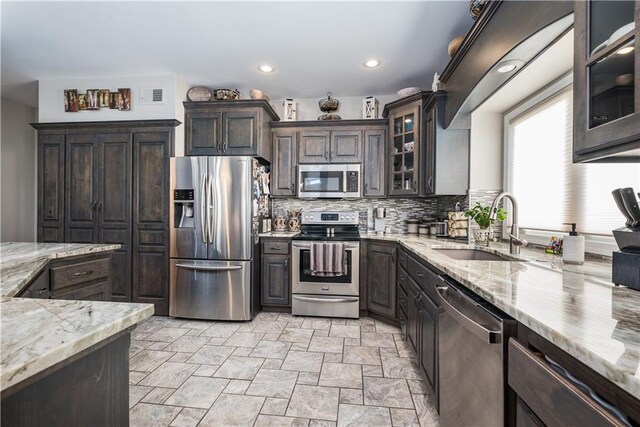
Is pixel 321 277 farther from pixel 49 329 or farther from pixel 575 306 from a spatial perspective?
pixel 49 329

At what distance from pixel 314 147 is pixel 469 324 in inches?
114

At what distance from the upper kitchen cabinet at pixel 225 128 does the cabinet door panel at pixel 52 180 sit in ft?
4.85

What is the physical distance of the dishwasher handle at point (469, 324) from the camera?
872 millimetres

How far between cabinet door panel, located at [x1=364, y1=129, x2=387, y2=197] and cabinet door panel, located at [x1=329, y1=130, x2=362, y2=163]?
0.10 metres

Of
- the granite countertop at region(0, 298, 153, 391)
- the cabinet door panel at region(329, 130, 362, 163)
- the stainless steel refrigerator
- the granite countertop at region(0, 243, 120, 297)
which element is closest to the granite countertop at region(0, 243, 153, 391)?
the granite countertop at region(0, 298, 153, 391)

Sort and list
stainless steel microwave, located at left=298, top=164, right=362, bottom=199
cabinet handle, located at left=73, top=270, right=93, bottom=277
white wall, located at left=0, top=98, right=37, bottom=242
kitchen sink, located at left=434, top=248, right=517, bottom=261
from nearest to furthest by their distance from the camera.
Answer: cabinet handle, located at left=73, top=270, right=93, bottom=277 < kitchen sink, located at left=434, top=248, right=517, bottom=261 < stainless steel microwave, located at left=298, top=164, right=362, bottom=199 < white wall, located at left=0, top=98, right=37, bottom=242

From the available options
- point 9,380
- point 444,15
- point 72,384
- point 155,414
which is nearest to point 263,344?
point 155,414

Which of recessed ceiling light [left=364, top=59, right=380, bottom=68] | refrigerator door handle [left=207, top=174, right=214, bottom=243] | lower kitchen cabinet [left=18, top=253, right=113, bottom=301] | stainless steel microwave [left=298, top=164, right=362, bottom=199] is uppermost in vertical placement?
recessed ceiling light [left=364, top=59, right=380, bottom=68]

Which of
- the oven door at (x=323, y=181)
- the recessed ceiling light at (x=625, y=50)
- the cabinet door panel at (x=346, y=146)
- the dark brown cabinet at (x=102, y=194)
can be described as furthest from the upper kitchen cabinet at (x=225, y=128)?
the recessed ceiling light at (x=625, y=50)

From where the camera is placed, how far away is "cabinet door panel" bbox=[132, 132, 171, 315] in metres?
3.17

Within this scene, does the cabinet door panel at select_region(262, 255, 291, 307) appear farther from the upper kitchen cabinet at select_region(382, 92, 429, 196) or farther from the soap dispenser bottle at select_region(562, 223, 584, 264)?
the soap dispenser bottle at select_region(562, 223, 584, 264)

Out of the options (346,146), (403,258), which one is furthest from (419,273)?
(346,146)

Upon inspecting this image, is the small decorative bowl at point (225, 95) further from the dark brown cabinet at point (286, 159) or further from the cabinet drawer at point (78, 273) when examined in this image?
Answer: the cabinet drawer at point (78, 273)

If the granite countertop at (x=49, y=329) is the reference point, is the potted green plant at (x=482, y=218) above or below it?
above
